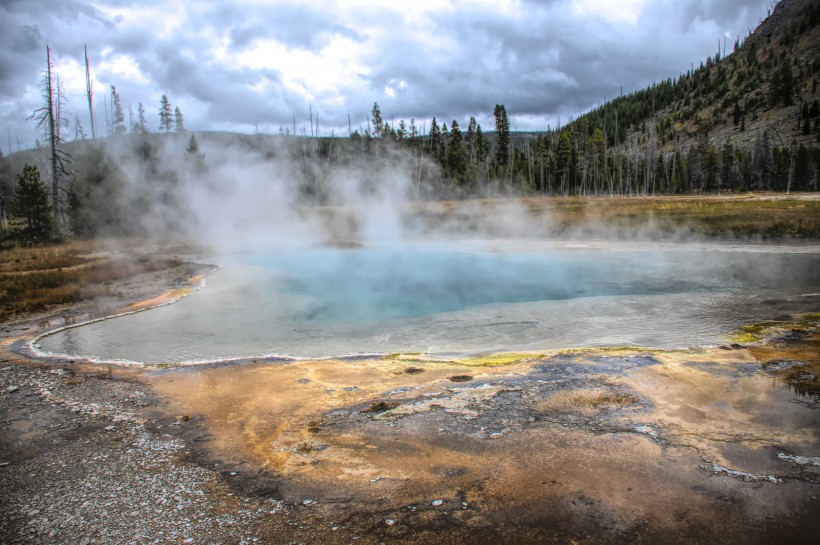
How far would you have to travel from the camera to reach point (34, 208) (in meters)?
25.7

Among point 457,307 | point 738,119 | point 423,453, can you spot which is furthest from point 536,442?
point 738,119

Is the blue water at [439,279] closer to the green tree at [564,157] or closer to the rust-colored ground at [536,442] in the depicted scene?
the rust-colored ground at [536,442]

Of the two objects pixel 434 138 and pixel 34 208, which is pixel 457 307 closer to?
pixel 34 208

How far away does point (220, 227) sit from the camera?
29609 mm

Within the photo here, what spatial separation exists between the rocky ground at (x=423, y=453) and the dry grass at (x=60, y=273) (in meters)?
6.67

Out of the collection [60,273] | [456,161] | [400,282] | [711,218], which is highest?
[456,161]

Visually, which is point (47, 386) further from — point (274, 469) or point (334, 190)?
point (334, 190)

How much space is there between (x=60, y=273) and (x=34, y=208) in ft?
40.2

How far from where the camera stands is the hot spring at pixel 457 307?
31.2 feet

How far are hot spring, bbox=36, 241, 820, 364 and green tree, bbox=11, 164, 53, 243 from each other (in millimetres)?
12801

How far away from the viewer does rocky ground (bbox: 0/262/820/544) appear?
3814 millimetres

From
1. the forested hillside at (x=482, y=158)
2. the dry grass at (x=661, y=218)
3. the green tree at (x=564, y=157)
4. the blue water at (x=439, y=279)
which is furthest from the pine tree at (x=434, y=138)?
the blue water at (x=439, y=279)

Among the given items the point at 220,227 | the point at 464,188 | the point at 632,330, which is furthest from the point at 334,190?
the point at 632,330

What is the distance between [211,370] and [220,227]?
77.5ft
